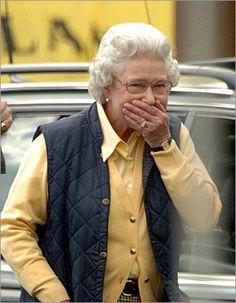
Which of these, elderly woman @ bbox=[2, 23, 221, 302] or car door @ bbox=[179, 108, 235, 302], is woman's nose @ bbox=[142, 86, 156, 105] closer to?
elderly woman @ bbox=[2, 23, 221, 302]

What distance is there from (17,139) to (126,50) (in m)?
1.02

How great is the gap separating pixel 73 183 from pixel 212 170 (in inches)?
22.7

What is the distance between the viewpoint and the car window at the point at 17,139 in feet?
12.3

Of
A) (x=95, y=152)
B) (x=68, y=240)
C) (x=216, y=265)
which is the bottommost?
(x=216, y=265)

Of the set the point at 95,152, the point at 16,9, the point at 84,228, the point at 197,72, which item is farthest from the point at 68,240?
the point at 16,9

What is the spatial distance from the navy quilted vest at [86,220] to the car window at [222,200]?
0.55 feet

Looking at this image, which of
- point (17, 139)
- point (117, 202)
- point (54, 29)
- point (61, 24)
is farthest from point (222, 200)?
point (54, 29)

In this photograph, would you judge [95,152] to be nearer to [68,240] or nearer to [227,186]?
[68,240]

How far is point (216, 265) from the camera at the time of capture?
134 inches

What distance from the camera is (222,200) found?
11.1 feet

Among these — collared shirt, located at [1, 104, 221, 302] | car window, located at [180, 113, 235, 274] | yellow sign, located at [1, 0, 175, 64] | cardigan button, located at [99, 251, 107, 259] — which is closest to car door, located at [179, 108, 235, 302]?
car window, located at [180, 113, 235, 274]

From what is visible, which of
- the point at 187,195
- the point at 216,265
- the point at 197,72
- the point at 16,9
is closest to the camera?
the point at 187,195

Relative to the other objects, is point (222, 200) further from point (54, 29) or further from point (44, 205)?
point (54, 29)

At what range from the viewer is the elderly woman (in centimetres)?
296
